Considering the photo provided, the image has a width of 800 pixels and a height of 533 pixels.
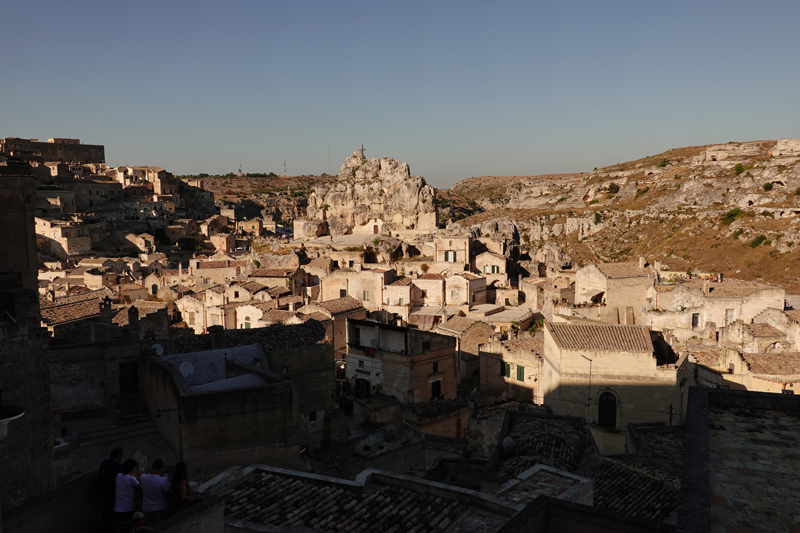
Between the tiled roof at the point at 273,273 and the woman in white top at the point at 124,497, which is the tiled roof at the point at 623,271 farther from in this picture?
the woman in white top at the point at 124,497

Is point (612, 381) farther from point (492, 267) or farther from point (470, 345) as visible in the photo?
point (492, 267)

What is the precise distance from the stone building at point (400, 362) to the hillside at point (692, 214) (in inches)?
1016

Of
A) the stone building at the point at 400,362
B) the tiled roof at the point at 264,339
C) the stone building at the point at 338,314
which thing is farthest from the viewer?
the stone building at the point at 338,314

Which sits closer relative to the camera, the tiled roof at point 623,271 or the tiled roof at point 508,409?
the tiled roof at point 508,409

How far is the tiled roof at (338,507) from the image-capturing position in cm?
764

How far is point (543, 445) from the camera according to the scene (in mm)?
13023

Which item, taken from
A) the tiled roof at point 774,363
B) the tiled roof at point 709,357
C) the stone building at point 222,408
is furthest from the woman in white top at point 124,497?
the tiled roof at point 709,357

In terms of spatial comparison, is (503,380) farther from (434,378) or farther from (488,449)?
(488,449)

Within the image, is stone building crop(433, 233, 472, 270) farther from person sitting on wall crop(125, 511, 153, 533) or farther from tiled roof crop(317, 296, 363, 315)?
person sitting on wall crop(125, 511, 153, 533)

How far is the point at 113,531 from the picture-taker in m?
5.49

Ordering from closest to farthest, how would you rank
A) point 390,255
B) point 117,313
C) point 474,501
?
point 474,501 < point 117,313 < point 390,255

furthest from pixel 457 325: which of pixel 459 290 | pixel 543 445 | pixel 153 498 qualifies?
pixel 153 498

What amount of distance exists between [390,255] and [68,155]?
2837 inches

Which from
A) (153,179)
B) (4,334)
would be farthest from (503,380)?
(153,179)
